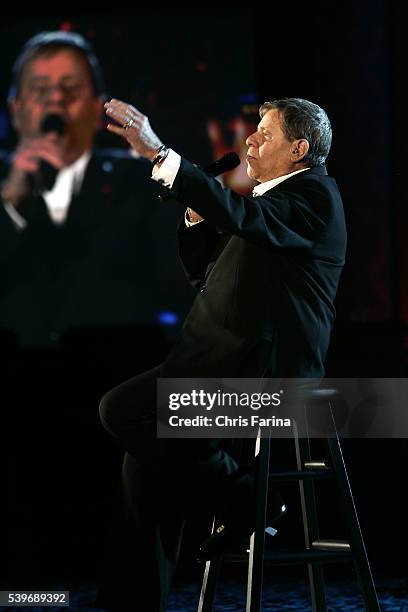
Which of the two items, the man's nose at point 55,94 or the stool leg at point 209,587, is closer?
the stool leg at point 209,587

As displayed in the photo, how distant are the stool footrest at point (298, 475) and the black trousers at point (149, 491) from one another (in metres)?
0.11

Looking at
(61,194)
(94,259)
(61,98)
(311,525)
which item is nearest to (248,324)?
(311,525)

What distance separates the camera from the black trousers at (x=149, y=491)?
7.29ft

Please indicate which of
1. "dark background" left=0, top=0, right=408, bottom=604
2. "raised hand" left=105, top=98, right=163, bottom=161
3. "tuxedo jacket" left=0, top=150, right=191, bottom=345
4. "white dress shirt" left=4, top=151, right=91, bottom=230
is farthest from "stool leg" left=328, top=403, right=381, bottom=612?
"white dress shirt" left=4, top=151, right=91, bottom=230

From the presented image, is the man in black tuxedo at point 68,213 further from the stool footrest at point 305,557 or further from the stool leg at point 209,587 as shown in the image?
the stool footrest at point 305,557

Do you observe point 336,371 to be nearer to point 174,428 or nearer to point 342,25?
point 174,428

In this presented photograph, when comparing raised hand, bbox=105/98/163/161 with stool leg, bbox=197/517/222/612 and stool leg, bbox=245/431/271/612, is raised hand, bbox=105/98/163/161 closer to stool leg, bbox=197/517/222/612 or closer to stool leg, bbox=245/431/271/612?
stool leg, bbox=245/431/271/612

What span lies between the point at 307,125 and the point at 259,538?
975 mm

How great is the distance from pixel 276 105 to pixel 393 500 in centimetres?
166

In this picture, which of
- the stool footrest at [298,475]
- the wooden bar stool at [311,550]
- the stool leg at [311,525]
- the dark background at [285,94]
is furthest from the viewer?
the dark background at [285,94]

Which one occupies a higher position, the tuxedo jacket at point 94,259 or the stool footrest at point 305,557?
the tuxedo jacket at point 94,259

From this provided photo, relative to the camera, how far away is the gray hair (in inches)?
90.2

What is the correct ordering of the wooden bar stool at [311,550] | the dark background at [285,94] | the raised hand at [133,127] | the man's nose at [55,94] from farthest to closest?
1. the man's nose at [55,94]
2. the dark background at [285,94]
3. the wooden bar stool at [311,550]
4. the raised hand at [133,127]

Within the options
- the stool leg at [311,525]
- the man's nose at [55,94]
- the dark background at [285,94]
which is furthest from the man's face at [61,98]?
the stool leg at [311,525]
